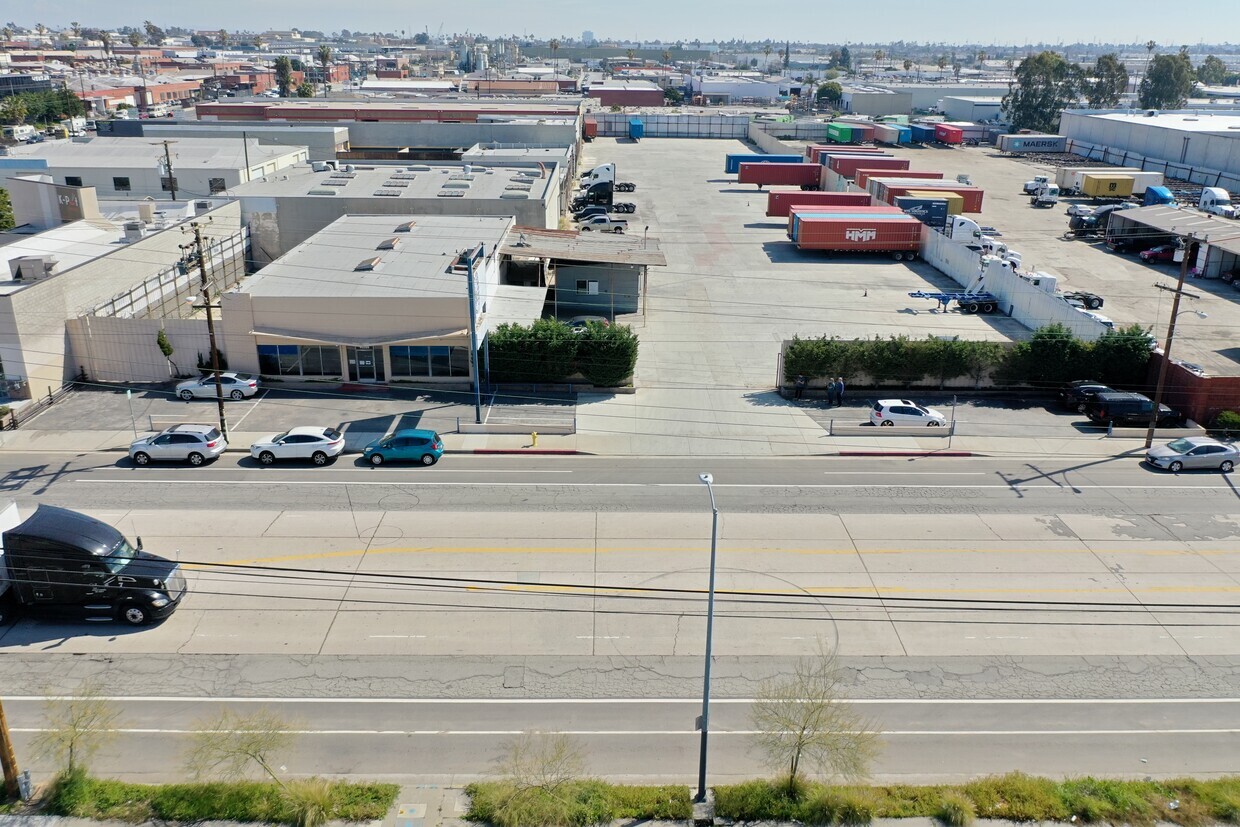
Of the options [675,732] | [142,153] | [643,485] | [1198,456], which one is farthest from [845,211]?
[675,732]

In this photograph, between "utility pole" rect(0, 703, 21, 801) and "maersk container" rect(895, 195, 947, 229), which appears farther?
"maersk container" rect(895, 195, 947, 229)

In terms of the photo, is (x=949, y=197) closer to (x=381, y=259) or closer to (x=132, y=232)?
(x=381, y=259)

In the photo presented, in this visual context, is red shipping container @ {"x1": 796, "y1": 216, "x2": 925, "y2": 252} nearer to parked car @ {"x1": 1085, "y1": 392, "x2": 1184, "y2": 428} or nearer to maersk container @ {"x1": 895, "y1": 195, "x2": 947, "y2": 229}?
maersk container @ {"x1": 895, "y1": 195, "x2": 947, "y2": 229}

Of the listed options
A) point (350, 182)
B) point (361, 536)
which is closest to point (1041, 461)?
point (361, 536)

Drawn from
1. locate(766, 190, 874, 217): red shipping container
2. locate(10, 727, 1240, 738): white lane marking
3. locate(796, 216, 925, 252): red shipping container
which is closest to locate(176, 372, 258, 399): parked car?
locate(10, 727, 1240, 738): white lane marking

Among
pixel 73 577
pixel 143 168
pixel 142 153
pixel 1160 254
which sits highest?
pixel 142 153

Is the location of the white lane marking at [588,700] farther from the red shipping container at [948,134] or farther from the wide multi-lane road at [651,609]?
the red shipping container at [948,134]

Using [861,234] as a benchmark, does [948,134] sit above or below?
above

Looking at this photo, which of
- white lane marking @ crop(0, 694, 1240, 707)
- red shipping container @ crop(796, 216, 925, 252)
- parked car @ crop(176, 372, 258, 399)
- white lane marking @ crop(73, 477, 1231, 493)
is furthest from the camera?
red shipping container @ crop(796, 216, 925, 252)
